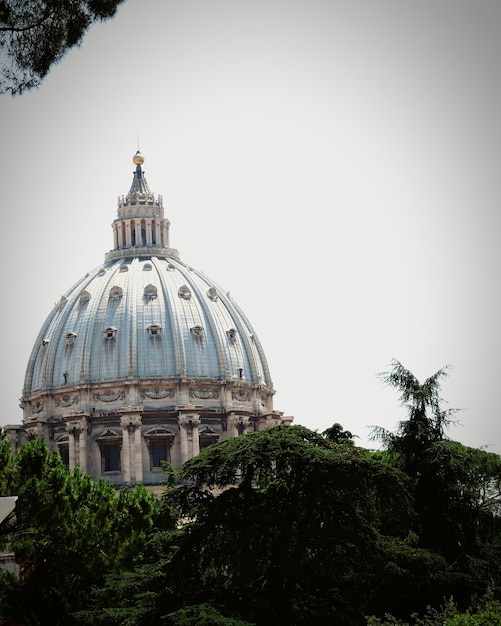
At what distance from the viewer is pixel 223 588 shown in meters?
28.1

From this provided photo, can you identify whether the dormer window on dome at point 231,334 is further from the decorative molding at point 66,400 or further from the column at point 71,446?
the column at point 71,446

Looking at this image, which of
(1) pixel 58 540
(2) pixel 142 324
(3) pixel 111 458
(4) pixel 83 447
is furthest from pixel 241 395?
(1) pixel 58 540

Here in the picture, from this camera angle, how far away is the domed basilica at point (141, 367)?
8700 cm

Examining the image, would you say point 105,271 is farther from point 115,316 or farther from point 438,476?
point 438,476

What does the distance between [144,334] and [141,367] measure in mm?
3378

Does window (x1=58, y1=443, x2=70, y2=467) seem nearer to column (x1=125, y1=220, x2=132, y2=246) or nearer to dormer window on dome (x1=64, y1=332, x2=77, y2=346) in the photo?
dormer window on dome (x1=64, y1=332, x2=77, y2=346)

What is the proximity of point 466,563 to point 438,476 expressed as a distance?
3.06 metres

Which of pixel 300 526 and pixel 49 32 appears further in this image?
pixel 300 526

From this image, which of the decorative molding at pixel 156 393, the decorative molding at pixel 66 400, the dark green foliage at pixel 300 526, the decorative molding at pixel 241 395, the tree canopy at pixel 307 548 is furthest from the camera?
the decorative molding at pixel 241 395

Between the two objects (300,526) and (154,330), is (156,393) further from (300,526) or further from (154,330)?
(300,526)

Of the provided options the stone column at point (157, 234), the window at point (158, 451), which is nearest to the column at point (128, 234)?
the stone column at point (157, 234)

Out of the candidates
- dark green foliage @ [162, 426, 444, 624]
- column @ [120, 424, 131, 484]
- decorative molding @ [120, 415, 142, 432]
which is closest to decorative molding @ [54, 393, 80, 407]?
decorative molding @ [120, 415, 142, 432]

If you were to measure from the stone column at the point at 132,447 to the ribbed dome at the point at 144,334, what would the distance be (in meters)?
4.29

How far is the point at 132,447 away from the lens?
85.8 m
